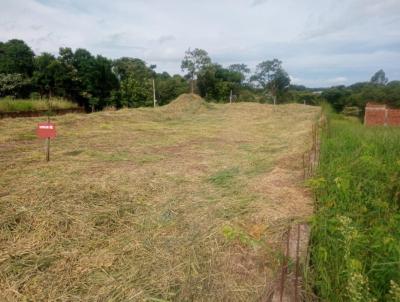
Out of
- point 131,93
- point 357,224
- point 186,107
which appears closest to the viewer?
point 357,224

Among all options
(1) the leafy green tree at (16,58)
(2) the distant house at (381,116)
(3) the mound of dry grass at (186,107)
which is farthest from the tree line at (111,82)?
(3) the mound of dry grass at (186,107)

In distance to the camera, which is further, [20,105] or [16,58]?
[16,58]

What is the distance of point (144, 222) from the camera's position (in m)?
2.36

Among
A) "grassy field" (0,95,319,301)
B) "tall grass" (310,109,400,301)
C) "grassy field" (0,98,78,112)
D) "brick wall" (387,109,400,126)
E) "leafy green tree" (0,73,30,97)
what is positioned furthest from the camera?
"brick wall" (387,109,400,126)

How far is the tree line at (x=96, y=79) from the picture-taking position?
17.8m

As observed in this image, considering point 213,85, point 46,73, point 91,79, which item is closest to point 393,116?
point 213,85

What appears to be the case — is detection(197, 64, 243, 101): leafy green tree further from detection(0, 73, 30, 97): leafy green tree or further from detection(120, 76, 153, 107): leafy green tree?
detection(0, 73, 30, 97): leafy green tree

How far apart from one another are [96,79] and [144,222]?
19.3 metres

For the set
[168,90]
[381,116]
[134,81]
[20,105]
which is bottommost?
[381,116]

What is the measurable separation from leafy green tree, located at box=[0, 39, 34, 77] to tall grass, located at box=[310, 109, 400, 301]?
19.0 metres

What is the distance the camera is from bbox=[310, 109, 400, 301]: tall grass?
155 cm

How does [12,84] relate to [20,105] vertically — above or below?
above

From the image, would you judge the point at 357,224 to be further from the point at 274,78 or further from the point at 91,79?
the point at 274,78

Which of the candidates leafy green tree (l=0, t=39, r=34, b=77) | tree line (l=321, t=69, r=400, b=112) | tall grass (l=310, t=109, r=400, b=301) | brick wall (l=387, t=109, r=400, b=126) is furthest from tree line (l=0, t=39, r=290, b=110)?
tall grass (l=310, t=109, r=400, b=301)
